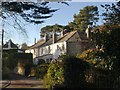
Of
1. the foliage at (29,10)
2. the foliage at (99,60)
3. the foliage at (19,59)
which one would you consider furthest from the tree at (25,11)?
the foliage at (19,59)

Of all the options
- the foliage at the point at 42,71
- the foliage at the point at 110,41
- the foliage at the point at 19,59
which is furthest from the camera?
the foliage at the point at 19,59

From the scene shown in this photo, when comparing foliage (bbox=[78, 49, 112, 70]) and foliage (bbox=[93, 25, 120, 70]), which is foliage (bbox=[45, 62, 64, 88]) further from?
foliage (bbox=[93, 25, 120, 70])

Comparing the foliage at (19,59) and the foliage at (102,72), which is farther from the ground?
the foliage at (19,59)

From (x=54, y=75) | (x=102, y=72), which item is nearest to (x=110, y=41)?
(x=102, y=72)

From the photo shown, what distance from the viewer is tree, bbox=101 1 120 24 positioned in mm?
10086

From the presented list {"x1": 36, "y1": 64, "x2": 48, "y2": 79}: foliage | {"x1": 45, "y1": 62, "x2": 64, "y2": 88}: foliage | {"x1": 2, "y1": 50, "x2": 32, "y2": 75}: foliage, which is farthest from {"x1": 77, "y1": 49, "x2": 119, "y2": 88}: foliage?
{"x1": 2, "y1": 50, "x2": 32, "y2": 75}: foliage

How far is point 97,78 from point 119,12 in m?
2.12

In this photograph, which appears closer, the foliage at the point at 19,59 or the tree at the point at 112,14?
the tree at the point at 112,14

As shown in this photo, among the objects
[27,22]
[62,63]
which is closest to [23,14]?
[27,22]

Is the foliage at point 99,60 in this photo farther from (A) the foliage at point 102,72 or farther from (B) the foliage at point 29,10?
(B) the foliage at point 29,10

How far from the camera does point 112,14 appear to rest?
10.4m

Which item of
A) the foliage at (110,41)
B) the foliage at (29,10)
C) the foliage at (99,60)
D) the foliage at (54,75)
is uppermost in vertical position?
the foliage at (29,10)

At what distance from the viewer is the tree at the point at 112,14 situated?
1009 centimetres

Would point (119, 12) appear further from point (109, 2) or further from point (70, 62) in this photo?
point (70, 62)
